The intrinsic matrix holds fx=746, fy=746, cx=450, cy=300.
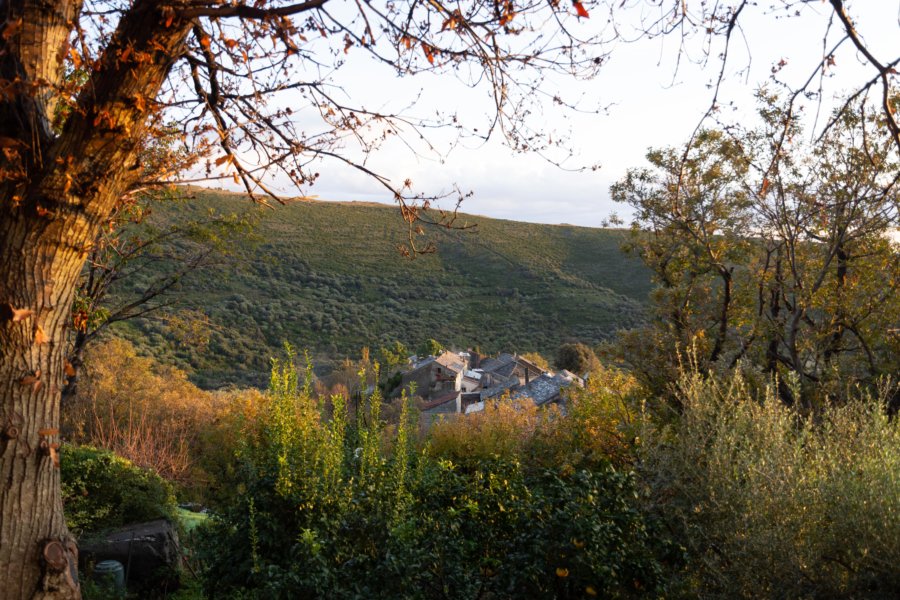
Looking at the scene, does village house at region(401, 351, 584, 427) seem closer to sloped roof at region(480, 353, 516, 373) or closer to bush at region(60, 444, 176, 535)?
sloped roof at region(480, 353, 516, 373)

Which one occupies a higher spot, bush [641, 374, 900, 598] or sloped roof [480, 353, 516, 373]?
bush [641, 374, 900, 598]

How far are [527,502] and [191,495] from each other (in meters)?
7.23

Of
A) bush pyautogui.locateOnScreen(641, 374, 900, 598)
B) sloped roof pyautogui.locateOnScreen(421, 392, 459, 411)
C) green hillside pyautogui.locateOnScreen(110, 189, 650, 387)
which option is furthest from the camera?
green hillside pyautogui.locateOnScreen(110, 189, 650, 387)

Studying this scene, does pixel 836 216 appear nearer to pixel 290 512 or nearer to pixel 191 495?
pixel 290 512

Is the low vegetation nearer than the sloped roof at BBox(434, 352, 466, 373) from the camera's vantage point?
Yes

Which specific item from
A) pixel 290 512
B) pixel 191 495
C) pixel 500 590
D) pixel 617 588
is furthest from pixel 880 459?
pixel 191 495

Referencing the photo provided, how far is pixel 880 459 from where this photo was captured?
3.73 m

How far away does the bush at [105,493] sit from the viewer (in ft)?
21.8

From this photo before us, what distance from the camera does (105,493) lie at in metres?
6.93

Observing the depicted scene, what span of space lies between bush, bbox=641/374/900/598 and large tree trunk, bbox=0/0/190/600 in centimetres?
297

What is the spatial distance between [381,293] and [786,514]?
112 feet

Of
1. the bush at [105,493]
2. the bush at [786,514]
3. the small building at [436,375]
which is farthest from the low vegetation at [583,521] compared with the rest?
the small building at [436,375]

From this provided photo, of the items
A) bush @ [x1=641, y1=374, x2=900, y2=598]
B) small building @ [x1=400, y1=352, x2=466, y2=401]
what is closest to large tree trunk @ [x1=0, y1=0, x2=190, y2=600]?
bush @ [x1=641, y1=374, x2=900, y2=598]

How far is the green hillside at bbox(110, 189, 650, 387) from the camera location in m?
28.5
